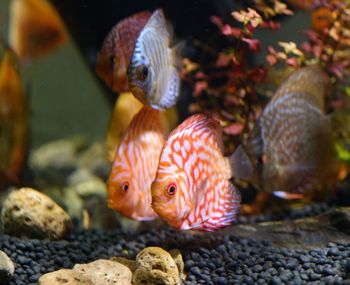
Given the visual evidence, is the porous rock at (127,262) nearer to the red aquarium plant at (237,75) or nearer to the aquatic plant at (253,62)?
the red aquarium plant at (237,75)

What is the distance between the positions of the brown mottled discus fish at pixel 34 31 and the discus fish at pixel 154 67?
3.37 metres

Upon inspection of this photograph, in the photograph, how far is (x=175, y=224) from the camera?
6.88ft

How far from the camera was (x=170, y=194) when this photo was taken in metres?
2.02

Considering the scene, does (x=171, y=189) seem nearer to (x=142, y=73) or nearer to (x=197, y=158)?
(x=197, y=158)

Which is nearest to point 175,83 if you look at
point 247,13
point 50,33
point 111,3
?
point 247,13

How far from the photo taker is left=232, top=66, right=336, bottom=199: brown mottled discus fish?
2.81m

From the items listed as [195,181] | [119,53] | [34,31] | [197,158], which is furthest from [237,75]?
[34,31]

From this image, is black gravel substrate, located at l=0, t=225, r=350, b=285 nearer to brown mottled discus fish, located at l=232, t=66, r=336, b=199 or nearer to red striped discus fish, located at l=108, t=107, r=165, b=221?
red striped discus fish, located at l=108, t=107, r=165, b=221

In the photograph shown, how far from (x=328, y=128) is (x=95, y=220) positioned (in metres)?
2.07

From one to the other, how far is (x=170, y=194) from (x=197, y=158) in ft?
1.01

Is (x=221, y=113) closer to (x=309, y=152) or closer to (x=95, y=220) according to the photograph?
(x=309, y=152)

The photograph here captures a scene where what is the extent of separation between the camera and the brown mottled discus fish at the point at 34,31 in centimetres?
569

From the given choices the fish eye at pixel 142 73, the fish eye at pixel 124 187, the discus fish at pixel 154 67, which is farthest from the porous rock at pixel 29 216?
the fish eye at pixel 142 73

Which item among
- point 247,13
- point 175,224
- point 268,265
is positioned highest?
point 247,13
